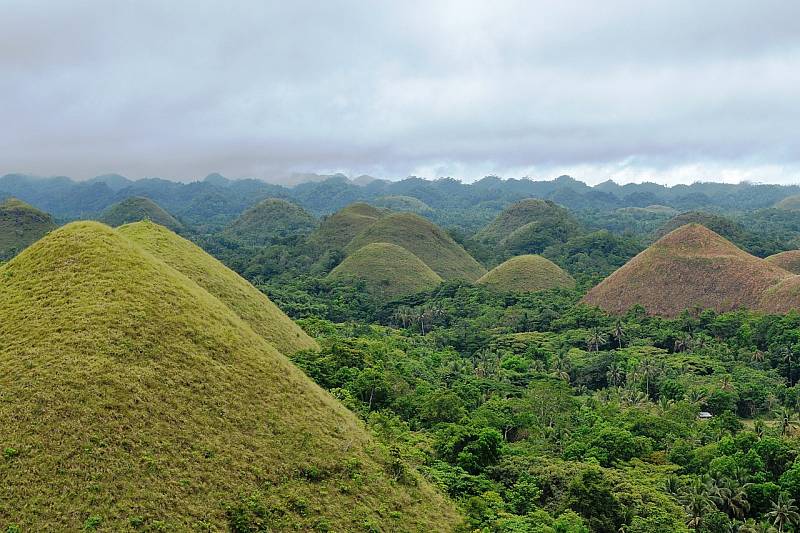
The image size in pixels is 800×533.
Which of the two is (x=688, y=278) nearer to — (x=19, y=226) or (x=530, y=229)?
(x=530, y=229)

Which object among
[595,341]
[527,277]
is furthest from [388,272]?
[595,341]

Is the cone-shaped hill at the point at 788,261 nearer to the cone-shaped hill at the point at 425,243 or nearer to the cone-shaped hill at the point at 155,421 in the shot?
the cone-shaped hill at the point at 425,243

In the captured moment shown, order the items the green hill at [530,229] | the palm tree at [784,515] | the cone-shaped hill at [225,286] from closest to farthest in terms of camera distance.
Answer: the palm tree at [784,515] < the cone-shaped hill at [225,286] < the green hill at [530,229]

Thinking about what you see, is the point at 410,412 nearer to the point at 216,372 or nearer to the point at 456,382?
the point at 456,382

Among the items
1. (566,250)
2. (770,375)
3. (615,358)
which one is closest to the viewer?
(770,375)

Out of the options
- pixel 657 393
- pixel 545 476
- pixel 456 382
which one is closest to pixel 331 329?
pixel 456 382

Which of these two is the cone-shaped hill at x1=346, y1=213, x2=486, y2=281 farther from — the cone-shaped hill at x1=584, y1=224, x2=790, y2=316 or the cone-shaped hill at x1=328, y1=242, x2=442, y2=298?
the cone-shaped hill at x1=584, y1=224, x2=790, y2=316

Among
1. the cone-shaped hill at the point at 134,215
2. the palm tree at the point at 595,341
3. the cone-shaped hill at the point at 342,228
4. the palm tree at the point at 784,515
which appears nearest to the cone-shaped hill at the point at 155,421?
the palm tree at the point at 784,515
